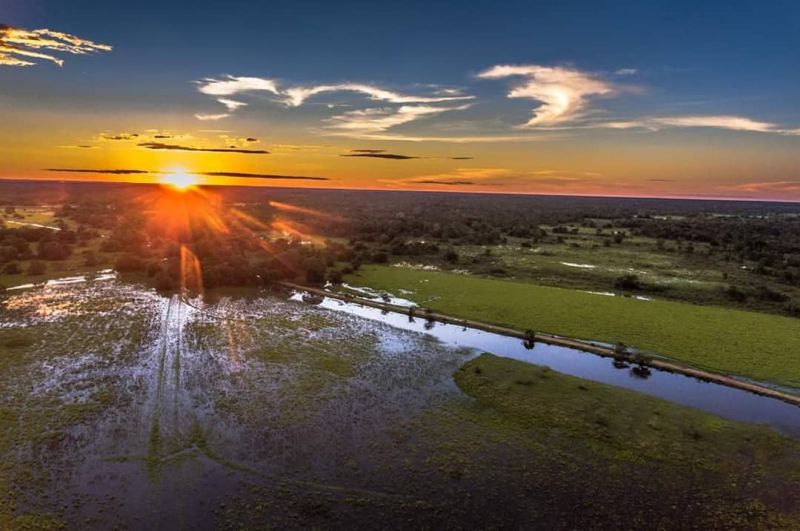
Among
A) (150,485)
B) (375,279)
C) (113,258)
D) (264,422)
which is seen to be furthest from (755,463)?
(113,258)

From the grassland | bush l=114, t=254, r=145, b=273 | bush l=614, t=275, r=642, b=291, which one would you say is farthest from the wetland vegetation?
bush l=114, t=254, r=145, b=273

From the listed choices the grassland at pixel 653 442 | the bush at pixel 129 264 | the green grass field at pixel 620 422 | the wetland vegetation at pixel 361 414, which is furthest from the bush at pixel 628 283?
the bush at pixel 129 264

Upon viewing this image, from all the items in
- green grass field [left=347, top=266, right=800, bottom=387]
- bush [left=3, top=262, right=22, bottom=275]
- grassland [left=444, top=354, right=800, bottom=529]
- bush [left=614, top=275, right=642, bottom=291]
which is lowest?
grassland [left=444, top=354, right=800, bottom=529]

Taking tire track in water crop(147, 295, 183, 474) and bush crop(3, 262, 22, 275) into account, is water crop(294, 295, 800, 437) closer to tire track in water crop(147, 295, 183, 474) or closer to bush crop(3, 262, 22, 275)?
tire track in water crop(147, 295, 183, 474)

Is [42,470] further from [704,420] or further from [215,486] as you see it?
[704,420]

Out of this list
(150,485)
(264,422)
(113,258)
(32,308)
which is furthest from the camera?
(113,258)

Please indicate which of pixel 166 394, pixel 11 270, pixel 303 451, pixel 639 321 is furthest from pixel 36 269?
pixel 639 321
